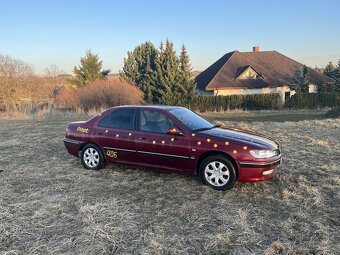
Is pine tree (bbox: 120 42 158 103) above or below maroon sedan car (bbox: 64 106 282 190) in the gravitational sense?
above

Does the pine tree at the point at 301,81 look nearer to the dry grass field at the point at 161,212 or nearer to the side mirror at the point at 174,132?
the dry grass field at the point at 161,212

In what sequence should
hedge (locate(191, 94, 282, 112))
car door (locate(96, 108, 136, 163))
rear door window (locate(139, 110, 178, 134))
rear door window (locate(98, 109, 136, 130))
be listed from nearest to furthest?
rear door window (locate(139, 110, 178, 134)), car door (locate(96, 108, 136, 163)), rear door window (locate(98, 109, 136, 130)), hedge (locate(191, 94, 282, 112))

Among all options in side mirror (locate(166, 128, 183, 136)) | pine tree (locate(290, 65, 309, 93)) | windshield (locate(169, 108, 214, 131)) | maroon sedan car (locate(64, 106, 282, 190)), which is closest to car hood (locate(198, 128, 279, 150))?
maroon sedan car (locate(64, 106, 282, 190))

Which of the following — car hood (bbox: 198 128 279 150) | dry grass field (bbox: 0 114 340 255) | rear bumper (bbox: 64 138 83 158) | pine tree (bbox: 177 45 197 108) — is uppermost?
pine tree (bbox: 177 45 197 108)

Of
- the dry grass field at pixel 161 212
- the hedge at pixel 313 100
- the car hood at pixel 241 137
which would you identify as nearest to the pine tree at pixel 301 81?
the hedge at pixel 313 100

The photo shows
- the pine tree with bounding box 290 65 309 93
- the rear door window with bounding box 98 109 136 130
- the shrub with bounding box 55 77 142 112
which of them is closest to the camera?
the rear door window with bounding box 98 109 136 130

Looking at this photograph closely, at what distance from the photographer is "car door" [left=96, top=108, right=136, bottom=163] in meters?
6.51

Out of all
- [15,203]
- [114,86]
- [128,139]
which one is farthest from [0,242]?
[114,86]

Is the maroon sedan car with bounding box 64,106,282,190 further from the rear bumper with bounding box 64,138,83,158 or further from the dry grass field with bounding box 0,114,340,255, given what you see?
the dry grass field with bounding box 0,114,340,255

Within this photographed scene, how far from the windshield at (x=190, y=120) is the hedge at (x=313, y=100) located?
90.8ft

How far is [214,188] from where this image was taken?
5758mm

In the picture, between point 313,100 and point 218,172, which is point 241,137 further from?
point 313,100

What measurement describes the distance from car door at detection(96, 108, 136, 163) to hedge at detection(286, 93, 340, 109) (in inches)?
1122

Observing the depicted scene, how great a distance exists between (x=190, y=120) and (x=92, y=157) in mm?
2321
